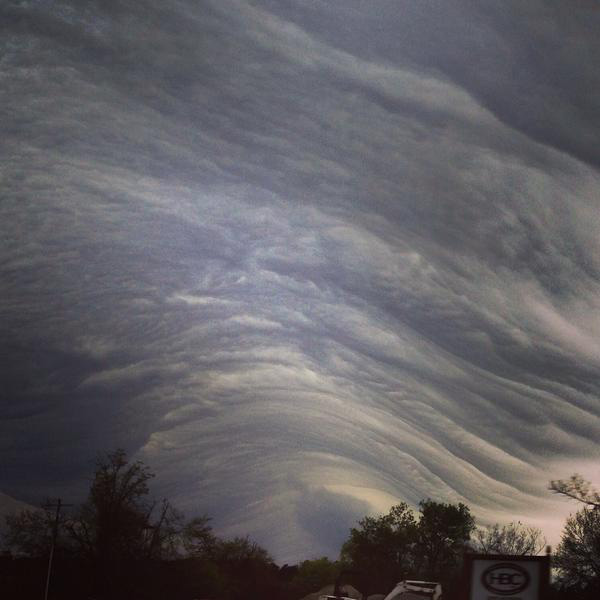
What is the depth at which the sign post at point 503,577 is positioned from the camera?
63.2ft

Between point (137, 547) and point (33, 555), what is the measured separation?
10096 millimetres

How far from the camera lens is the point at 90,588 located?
7912 centimetres

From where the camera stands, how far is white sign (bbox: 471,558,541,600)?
1934 cm

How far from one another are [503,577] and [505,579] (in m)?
0.06

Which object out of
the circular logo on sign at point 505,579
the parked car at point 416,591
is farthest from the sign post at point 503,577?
the parked car at point 416,591

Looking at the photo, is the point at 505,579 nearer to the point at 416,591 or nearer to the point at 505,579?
the point at 505,579

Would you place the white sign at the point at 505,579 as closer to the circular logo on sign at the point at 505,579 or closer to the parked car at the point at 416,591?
the circular logo on sign at the point at 505,579

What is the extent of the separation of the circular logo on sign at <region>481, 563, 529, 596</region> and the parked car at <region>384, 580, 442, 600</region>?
83.1 ft

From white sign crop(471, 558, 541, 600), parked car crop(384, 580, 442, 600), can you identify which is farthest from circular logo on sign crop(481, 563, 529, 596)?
parked car crop(384, 580, 442, 600)

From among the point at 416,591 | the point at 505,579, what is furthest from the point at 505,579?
the point at 416,591

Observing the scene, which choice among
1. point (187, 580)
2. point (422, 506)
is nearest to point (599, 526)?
point (187, 580)

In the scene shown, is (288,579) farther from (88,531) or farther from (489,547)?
(88,531)

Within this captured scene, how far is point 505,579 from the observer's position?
19641mm

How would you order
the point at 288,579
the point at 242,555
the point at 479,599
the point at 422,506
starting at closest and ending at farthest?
the point at 479,599 < the point at 422,506 < the point at 242,555 < the point at 288,579
